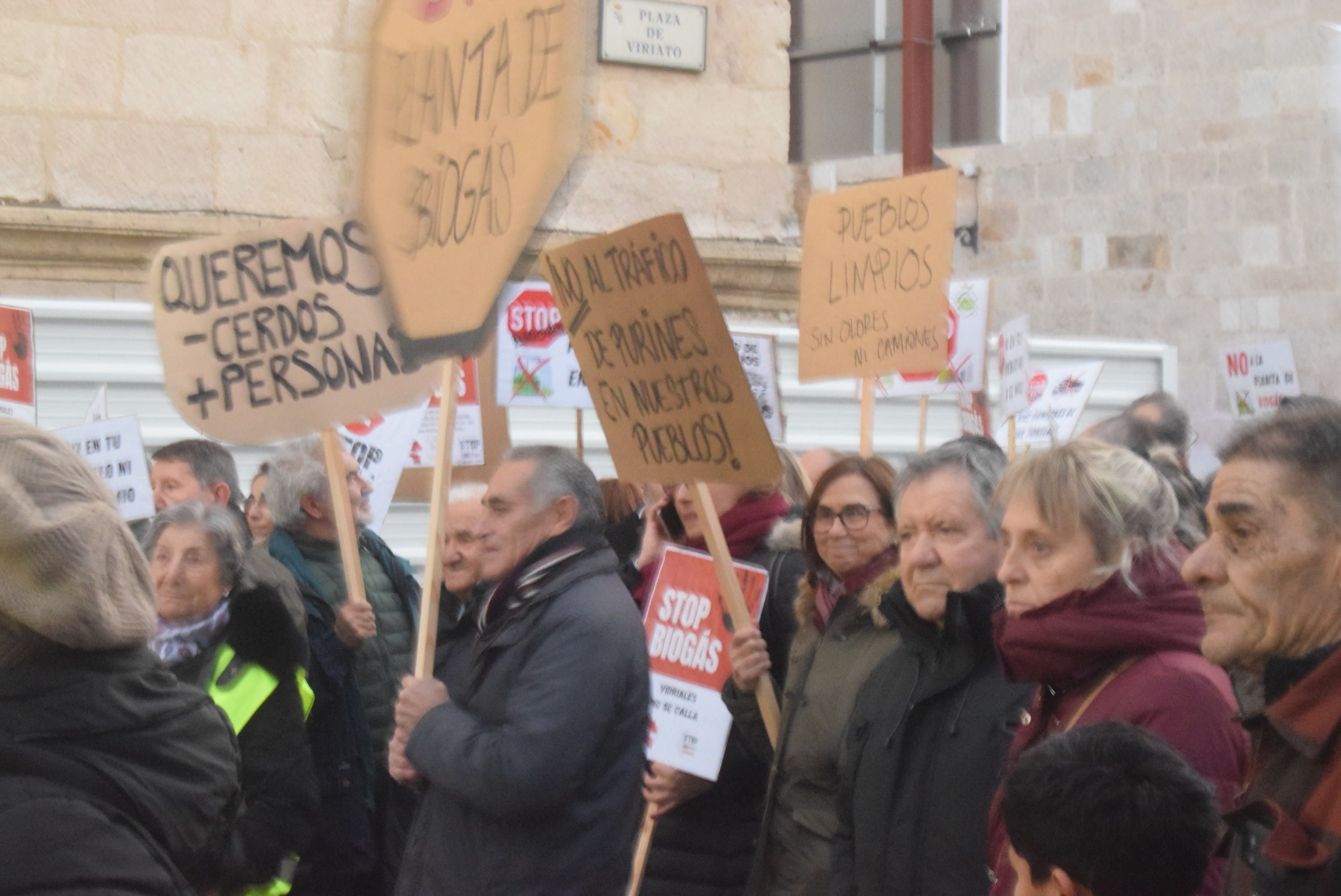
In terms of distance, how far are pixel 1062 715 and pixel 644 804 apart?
4.57 feet

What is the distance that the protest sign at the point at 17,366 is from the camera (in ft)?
20.2

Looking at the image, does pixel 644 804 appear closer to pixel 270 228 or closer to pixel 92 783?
pixel 270 228

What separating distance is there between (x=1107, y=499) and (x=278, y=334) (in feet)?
6.24

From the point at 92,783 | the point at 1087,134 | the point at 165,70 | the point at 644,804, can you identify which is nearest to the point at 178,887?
the point at 92,783

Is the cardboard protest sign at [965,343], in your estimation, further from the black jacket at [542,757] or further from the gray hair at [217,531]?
the black jacket at [542,757]

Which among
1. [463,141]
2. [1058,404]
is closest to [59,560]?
[463,141]

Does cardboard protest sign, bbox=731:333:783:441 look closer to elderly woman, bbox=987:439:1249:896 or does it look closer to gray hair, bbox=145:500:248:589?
gray hair, bbox=145:500:248:589

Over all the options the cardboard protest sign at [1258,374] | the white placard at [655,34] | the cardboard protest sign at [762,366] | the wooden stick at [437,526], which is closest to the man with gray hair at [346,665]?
the wooden stick at [437,526]

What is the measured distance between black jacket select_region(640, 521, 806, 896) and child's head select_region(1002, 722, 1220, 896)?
1.68 metres

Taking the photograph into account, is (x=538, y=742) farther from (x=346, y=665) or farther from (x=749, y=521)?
(x=346, y=665)

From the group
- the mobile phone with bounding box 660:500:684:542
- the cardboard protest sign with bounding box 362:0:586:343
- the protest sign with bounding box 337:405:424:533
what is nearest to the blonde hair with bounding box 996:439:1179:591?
the cardboard protest sign with bounding box 362:0:586:343

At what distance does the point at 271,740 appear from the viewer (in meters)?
3.57

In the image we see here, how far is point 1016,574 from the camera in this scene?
2.70 m

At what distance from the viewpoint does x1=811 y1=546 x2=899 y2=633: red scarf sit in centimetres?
351
